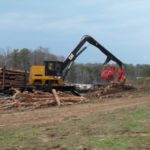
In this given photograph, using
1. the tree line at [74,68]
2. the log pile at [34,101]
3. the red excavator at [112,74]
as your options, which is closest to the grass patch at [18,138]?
the log pile at [34,101]

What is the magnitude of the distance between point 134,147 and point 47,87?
22599 millimetres

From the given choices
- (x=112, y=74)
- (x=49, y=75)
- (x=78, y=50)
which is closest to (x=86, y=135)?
(x=49, y=75)

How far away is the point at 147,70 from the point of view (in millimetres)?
55625

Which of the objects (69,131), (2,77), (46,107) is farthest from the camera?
(2,77)

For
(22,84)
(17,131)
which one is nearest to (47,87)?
(22,84)

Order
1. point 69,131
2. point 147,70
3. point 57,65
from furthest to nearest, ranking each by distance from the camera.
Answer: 1. point 147,70
2. point 57,65
3. point 69,131

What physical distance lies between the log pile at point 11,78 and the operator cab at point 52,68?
5.18 feet

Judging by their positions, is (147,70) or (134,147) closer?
(134,147)

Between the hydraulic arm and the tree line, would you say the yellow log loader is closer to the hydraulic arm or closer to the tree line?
the hydraulic arm

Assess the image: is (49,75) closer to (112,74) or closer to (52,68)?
(52,68)

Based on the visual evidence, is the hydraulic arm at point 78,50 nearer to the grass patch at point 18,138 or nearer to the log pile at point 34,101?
the log pile at point 34,101

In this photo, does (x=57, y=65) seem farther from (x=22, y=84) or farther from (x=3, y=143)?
(x=3, y=143)

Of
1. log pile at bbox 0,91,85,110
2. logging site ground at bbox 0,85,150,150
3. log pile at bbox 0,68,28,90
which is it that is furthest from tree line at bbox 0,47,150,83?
logging site ground at bbox 0,85,150,150

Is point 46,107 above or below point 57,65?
below
